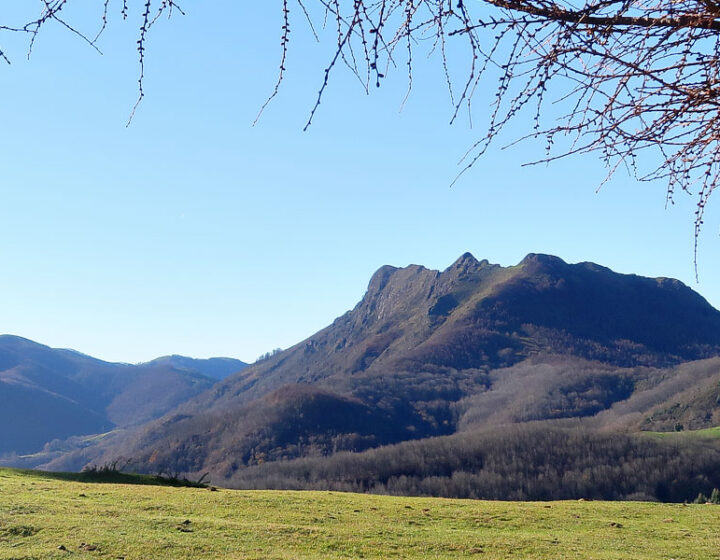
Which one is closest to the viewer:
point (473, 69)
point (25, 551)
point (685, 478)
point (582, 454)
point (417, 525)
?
point (473, 69)

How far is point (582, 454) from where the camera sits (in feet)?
454

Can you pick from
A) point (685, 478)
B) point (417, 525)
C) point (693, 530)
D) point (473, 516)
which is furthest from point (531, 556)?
point (685, 478)

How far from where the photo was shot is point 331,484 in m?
144

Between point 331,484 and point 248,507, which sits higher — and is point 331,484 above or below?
below

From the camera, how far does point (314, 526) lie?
13.6 m

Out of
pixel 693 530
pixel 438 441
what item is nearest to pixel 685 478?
pixel 438 441

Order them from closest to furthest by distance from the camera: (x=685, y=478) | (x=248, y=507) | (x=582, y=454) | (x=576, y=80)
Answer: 1. (x=576, y=80)
2. (x=248, y=507)
3. (x=685, y=478)
4. (x=582, y=454)

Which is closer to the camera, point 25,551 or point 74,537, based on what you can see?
point 25,551

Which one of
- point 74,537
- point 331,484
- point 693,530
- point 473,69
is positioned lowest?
point 331,484

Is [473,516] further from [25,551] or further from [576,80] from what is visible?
[576,80]

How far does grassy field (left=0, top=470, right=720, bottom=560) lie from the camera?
11.0 metres

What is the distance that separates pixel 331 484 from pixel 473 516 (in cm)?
13530

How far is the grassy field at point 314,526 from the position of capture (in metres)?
11.0

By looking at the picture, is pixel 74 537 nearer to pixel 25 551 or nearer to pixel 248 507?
pixel 25 551
